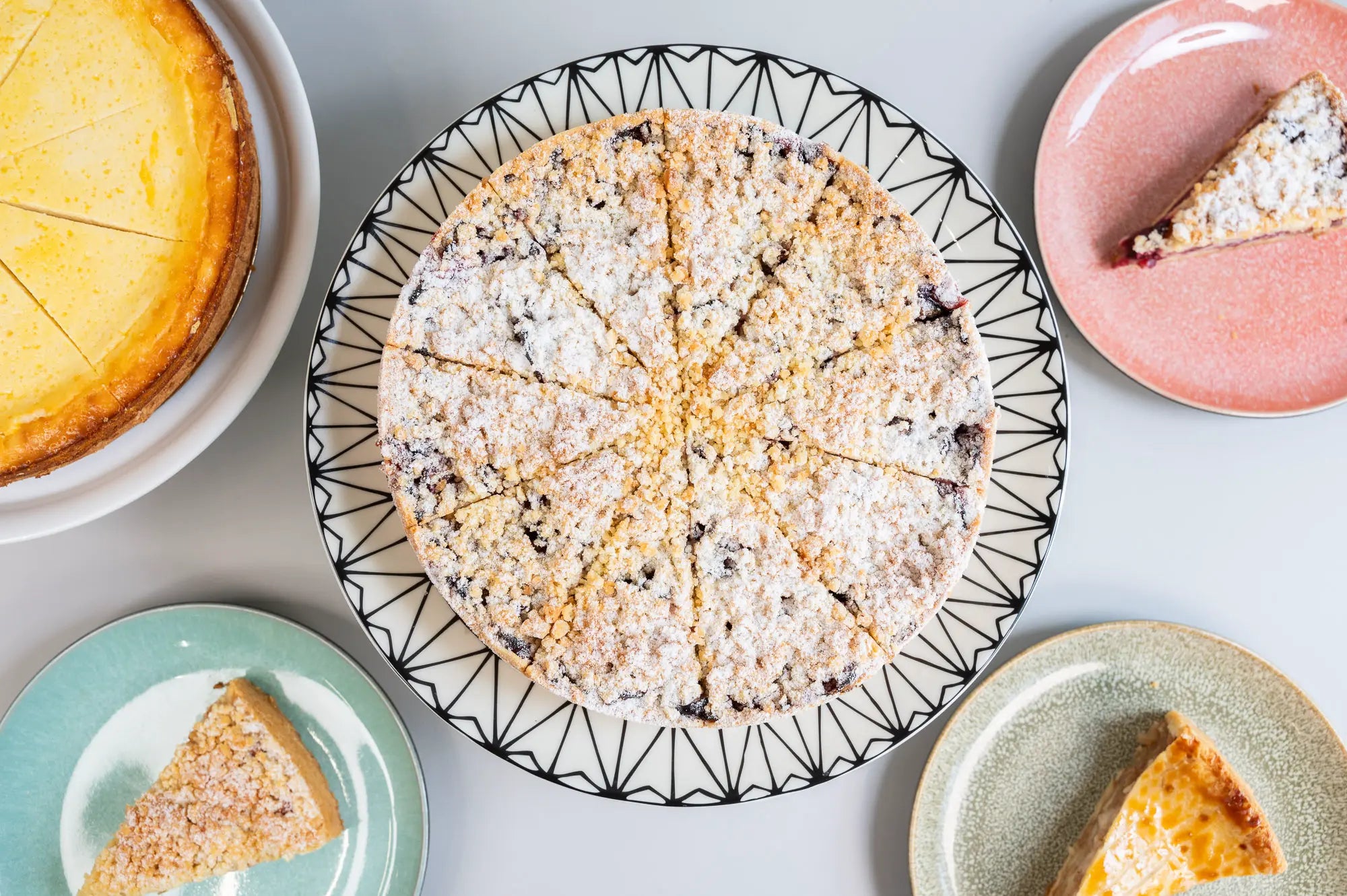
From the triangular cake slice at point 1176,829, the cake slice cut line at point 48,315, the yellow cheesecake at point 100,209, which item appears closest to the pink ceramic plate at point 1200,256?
the triangular cake slice at point 1176,829

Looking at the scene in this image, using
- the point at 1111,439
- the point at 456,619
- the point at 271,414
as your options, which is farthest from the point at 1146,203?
the point at 271,414

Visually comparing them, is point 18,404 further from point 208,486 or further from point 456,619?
point 456,619

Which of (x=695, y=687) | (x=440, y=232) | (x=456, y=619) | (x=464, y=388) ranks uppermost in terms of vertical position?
(x=440, y=232)

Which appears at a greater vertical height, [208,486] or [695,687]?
[208,486]

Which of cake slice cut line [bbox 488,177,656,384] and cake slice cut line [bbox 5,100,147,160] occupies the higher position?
cake slice cut line [bbox 5,100,147,160]

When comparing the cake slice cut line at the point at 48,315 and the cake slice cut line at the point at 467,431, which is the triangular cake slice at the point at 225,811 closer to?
the cake slice cut line at the point at 467,431

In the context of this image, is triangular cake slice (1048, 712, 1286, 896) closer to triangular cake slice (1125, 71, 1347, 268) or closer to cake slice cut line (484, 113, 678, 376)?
triangular cake slice (1125, 71, 1347, 268)

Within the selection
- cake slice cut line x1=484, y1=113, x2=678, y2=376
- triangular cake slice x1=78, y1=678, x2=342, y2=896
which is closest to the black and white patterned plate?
cake slice cut line x1=484, y1=113, x2=678, y2=376
